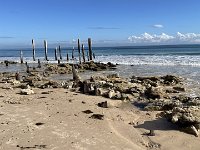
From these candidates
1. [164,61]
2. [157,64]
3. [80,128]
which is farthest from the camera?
[164,61]

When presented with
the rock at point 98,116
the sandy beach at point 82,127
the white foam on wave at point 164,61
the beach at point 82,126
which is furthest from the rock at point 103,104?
the white foam on wave at point 164,61

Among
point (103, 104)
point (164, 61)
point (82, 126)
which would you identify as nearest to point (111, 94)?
point (103, 104)

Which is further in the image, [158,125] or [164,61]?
[164,61]

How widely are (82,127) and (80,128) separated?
0.55 feet

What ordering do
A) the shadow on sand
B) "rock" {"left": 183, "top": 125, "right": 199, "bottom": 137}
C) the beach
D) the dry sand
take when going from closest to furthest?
the dry sand
the beach
"rock" {"left": 183, "top": 125, "right": 199, "bottom": 137}
the shadow on sand

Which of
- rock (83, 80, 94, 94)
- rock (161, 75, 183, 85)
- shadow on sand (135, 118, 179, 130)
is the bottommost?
shadow on sand (135, 118, 179, 130)

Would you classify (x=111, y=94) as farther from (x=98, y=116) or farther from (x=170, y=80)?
(x=170, y=80)

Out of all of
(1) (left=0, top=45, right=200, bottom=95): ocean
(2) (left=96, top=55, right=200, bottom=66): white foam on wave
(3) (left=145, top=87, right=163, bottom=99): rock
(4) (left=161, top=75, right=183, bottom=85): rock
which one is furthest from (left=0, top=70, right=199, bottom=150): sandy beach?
(2) (left=96, top=55, right=200, bottom=66): white foam on wave

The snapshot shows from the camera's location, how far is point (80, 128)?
1126 cm

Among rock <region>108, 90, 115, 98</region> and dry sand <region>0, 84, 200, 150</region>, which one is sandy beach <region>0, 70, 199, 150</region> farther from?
rock <region>108, 90, 115, 98</region>

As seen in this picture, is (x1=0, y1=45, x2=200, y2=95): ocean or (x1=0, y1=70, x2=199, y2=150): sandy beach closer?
(x1=0, y1=70, x2=199, y2=150): sandy beach

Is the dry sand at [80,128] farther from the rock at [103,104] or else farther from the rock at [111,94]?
the rock at [111,94]

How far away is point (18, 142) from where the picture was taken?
377 inches

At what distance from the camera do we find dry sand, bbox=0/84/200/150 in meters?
9.70
